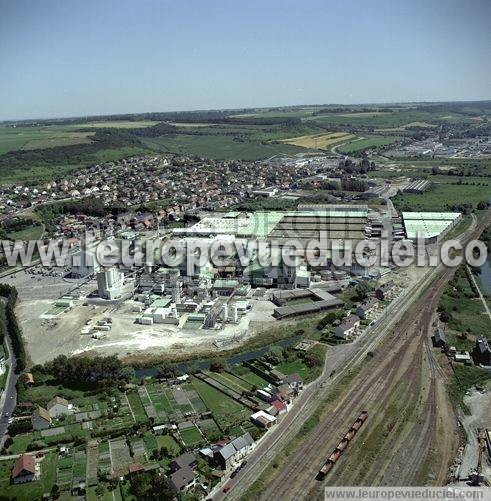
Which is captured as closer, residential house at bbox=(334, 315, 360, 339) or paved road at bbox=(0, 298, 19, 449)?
paved road at bbox=(0, 298, 19, 449)

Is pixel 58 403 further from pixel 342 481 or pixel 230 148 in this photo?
pixel 230 148

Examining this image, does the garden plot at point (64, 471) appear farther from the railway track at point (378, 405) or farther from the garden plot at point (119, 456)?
the railway track at point (378, 405)

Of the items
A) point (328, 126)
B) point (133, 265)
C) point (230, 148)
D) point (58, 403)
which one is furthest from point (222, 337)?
point (328, 126)

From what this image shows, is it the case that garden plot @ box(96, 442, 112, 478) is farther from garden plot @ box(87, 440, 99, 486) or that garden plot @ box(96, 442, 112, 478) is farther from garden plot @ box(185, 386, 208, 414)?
garden plot @ box(185, 386, 208, 414)

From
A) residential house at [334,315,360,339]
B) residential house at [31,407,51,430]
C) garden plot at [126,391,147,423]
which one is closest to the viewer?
residential house at [31,407,51,430]

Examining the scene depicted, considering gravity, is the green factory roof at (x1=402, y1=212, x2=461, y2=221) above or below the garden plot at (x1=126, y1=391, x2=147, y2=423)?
above

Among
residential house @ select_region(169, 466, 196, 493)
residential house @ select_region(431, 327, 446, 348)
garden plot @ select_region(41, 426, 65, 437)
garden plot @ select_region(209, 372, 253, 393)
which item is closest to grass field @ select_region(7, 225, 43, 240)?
garden plot @ select_region(209, 372, 253, 393)

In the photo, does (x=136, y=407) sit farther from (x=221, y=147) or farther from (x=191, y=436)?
(x=221, y=147)
